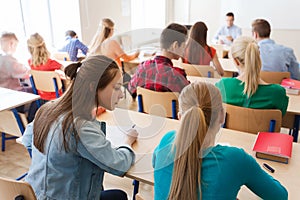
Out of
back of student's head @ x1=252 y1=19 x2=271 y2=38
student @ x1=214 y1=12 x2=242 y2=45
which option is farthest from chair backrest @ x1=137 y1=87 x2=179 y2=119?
student @ x1=214 y1=12 x2=242 y2=45

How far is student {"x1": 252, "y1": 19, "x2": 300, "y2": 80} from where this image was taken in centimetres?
311

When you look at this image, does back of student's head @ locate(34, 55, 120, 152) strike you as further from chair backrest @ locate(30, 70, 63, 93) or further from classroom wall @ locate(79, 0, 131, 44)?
classroom wall @ locate(79, 0, 131, 44)

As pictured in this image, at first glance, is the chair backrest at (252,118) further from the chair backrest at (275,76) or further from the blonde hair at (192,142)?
the chair backrest at (275,76)

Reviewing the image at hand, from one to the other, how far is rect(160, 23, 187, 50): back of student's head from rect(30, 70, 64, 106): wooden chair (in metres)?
1.22

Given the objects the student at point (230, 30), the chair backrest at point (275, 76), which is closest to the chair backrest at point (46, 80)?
the chair backrest at point (275, 76)

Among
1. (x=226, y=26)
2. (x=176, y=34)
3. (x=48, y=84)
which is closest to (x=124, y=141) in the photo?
(x=176, y=34)

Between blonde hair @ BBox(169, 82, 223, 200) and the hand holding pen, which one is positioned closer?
blonde hair @ BBox(169, 82, 223, 200)

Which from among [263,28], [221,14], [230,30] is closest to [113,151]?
[263,28]

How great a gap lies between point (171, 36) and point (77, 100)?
1.45m

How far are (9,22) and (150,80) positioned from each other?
121 inches

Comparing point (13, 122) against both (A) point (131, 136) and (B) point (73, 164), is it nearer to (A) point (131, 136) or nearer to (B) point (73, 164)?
(A) point (131, 136)

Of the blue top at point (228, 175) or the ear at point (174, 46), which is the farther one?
the ear at point (174, 46)

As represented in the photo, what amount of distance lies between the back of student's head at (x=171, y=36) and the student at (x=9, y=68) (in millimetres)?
1535

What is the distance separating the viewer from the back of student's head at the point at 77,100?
118 cm
